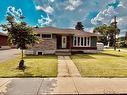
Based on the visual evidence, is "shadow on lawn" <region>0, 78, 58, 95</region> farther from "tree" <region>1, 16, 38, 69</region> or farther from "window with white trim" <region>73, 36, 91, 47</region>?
"window with white trim" <region>73, 36, 91, 47</region>

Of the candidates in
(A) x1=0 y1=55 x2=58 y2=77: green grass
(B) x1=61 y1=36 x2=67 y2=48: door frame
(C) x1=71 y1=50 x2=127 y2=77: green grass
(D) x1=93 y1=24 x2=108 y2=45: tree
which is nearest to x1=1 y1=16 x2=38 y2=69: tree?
(A) x1=0 y1=55 x2=58 y2=77: green grass

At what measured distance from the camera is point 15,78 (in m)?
11.1

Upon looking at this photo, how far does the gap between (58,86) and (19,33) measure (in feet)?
21.3

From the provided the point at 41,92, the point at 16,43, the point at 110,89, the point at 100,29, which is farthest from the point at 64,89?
the point at 100,29

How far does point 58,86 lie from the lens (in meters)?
9.26

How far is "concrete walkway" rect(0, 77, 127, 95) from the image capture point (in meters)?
8.31

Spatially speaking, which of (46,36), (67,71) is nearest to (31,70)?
(67,71)

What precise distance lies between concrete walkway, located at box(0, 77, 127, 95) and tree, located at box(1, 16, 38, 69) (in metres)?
4.47

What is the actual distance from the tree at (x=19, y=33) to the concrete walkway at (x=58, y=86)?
14.7ft

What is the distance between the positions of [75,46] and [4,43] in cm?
3187

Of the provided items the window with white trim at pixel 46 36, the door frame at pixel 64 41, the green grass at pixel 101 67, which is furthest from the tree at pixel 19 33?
the door frame at pixel 64 41

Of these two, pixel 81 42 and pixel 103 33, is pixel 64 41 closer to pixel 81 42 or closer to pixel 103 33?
pixel 81 42

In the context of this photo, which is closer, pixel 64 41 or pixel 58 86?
pixel 58 86

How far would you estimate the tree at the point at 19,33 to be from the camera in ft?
47.3
